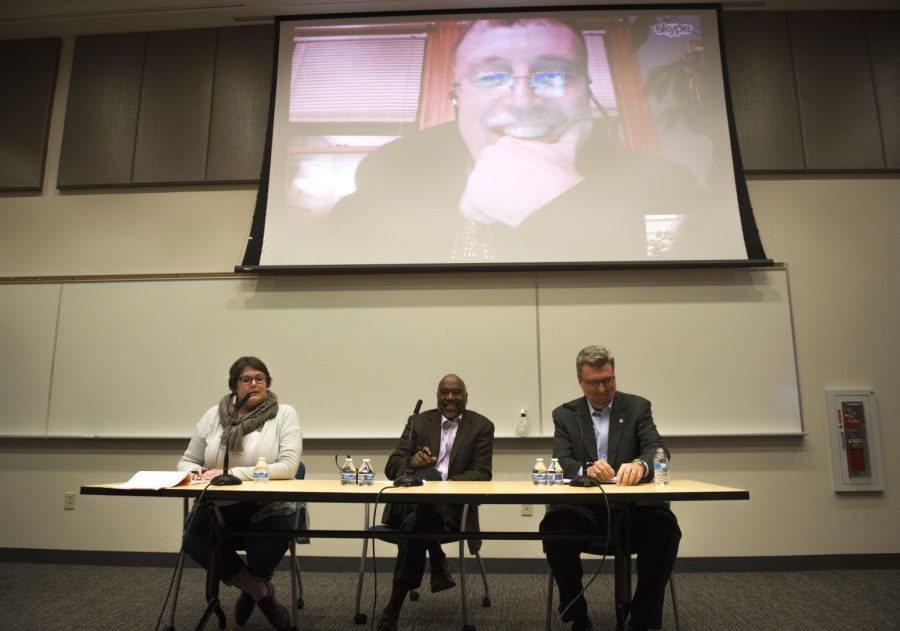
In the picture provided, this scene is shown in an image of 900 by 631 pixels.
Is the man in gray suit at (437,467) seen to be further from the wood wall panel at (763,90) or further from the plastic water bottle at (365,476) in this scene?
the wood wall panel at (763,90)

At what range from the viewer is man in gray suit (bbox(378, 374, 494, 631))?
264 centimetres

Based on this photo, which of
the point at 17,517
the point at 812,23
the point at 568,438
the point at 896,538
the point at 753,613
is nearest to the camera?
the point at 568,438

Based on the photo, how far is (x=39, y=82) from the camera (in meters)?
4.89

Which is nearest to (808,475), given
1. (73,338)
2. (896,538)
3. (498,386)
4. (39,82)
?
(896,538)

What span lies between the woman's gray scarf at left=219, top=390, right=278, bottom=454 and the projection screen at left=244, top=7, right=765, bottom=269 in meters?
1.53

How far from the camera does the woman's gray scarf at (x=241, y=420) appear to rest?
2.85 metres

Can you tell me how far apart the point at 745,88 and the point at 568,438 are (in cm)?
323

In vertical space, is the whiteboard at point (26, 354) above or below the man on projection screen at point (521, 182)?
below

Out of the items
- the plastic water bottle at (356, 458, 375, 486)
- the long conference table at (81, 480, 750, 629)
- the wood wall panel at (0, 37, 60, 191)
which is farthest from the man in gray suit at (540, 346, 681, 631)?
the wood wall panel at (0, 37, 60, 191)

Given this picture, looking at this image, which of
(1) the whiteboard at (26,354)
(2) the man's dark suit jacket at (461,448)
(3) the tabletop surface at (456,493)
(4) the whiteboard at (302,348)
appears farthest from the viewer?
(1) the whiteboard at (26,354)

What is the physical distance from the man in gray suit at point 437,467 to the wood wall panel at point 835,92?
10.2 feet

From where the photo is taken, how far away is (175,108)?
15.7 feet

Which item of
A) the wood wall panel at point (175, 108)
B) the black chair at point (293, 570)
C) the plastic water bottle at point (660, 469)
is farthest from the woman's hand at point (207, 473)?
the wood wall panel at point (175, 108)

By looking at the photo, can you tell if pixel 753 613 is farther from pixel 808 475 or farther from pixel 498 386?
pixel 498 386
